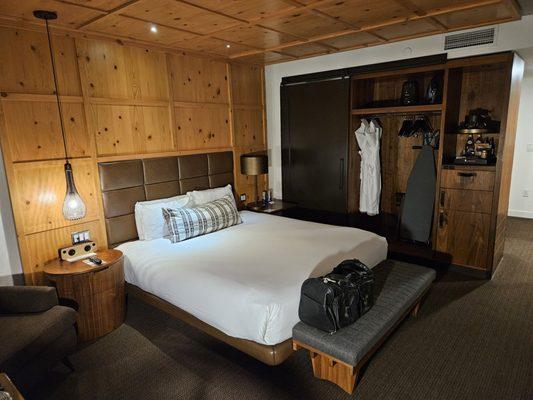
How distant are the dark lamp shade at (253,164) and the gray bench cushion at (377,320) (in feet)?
6.82

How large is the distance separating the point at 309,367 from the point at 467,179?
255 cm

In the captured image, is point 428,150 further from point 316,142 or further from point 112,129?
point 112,129

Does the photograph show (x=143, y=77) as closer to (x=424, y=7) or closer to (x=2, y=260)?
(x=2, y=260)

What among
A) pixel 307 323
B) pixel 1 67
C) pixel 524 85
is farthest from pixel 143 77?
pixel 524 85

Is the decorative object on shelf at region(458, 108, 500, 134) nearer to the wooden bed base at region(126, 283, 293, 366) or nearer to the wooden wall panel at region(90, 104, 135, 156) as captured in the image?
the wooden bed base at region(126, 283, 293, 366)

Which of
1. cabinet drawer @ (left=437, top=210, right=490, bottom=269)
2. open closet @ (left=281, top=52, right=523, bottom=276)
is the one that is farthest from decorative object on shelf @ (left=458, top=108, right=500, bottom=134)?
cabinet drawer @ (left=437, top=210, right=490, bottom=269)

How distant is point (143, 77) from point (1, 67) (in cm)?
122

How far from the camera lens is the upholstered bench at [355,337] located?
197 centimetres

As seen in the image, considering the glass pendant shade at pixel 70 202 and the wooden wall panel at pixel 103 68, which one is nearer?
the glass pendant shade at pixel 70 202

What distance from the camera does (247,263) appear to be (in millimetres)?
2699

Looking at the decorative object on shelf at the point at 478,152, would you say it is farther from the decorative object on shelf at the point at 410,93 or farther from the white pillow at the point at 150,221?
the white pillow at the point at 150,221

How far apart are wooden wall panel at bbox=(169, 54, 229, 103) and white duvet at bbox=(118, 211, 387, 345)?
166 cm

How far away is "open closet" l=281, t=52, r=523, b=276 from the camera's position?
353cm

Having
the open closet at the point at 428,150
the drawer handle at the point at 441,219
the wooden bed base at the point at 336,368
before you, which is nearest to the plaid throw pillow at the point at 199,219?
the open closet at the point at 428,150
